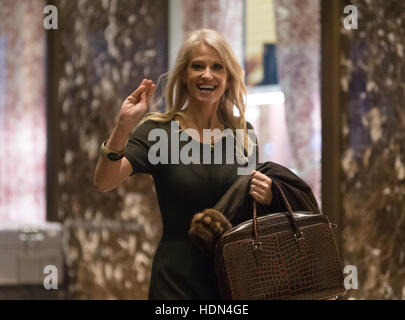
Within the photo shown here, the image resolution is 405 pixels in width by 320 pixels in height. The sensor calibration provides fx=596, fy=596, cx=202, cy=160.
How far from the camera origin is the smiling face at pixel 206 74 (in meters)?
1.17

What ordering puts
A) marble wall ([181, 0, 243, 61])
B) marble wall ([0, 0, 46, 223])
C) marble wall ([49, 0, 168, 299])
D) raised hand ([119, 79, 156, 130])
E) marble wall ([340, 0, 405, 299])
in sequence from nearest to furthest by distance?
raised hand ([119, 79, 156, 130]) < marble wall ([340, 0, 405, 299]) < marble wall ([181, 0, 243, 61]) < marble wall ([49, 0, 168, 299]) < marble wall ([0, 0, 46, 223])

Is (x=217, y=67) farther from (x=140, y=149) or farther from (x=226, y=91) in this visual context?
(x=140, y=149)

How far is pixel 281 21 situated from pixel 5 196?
1.91m

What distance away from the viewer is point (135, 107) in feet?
3.61

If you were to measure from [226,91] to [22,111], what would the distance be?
2419 millimetres

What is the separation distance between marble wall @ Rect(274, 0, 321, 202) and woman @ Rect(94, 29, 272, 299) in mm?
1156

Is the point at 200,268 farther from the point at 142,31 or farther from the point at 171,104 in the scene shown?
the point at 142,31

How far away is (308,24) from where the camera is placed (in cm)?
238

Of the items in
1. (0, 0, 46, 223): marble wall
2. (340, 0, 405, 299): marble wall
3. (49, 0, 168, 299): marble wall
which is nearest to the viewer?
(340, 0, 405, 299): marble wall

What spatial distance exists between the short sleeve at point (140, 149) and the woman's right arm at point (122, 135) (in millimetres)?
13

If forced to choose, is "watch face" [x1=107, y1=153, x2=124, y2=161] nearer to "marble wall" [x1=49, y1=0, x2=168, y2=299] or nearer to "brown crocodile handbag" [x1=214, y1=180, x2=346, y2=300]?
"brown crocodile handbag" [x1=214, y1=180, x2=346, y2=300]

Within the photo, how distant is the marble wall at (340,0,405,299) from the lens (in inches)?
88.5

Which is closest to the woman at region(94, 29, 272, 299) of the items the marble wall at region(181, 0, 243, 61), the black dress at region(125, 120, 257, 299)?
the black dress at region(125, 120, 257, 299)
